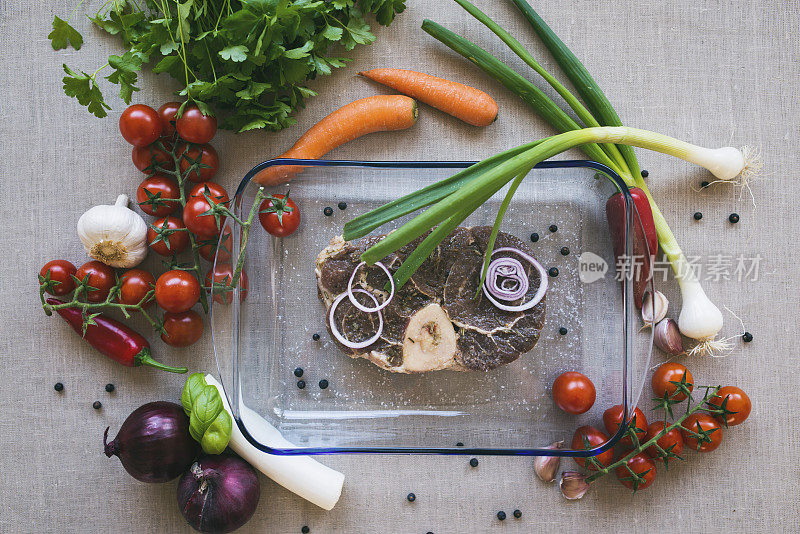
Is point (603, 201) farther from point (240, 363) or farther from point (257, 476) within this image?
point (257, 476)

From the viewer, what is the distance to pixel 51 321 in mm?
1441

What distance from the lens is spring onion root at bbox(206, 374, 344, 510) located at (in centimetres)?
135

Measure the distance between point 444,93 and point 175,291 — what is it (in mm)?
799

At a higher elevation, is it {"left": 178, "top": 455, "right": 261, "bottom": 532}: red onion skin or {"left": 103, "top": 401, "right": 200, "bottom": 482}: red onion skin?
{"left": 103, "top": 401, "right": 200, "bottom": 482}: red onion skin

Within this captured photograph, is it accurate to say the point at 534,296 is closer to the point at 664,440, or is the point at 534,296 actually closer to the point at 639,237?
the point at 639,237

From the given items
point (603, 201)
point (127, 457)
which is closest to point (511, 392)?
point (603, 201)

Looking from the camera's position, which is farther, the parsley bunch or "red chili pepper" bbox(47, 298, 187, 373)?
"red chili pepper" bbox(47, 298, 187, 373)

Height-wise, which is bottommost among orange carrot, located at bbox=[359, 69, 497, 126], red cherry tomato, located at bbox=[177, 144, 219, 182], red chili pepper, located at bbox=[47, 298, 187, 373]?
red chili pepper, located at bbox=[47, 298, 187, 373]

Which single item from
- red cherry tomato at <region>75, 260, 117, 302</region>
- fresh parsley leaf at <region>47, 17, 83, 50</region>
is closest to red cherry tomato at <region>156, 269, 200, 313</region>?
red cherry tomato at <region>75, 260, 117, 302</region>

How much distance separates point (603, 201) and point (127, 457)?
1.27 meters

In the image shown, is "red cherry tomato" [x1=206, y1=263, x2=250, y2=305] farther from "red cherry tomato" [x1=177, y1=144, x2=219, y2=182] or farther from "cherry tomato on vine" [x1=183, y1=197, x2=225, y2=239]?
"red cherry tomato" [x1=177, y1=144, x2=219, y2=182]

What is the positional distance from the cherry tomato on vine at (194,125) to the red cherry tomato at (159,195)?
4.8 inches

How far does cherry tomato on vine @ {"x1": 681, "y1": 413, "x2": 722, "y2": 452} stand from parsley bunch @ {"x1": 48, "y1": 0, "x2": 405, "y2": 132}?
1201 millimetres

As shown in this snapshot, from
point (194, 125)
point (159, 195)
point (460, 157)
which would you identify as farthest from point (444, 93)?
point (159, 195)
